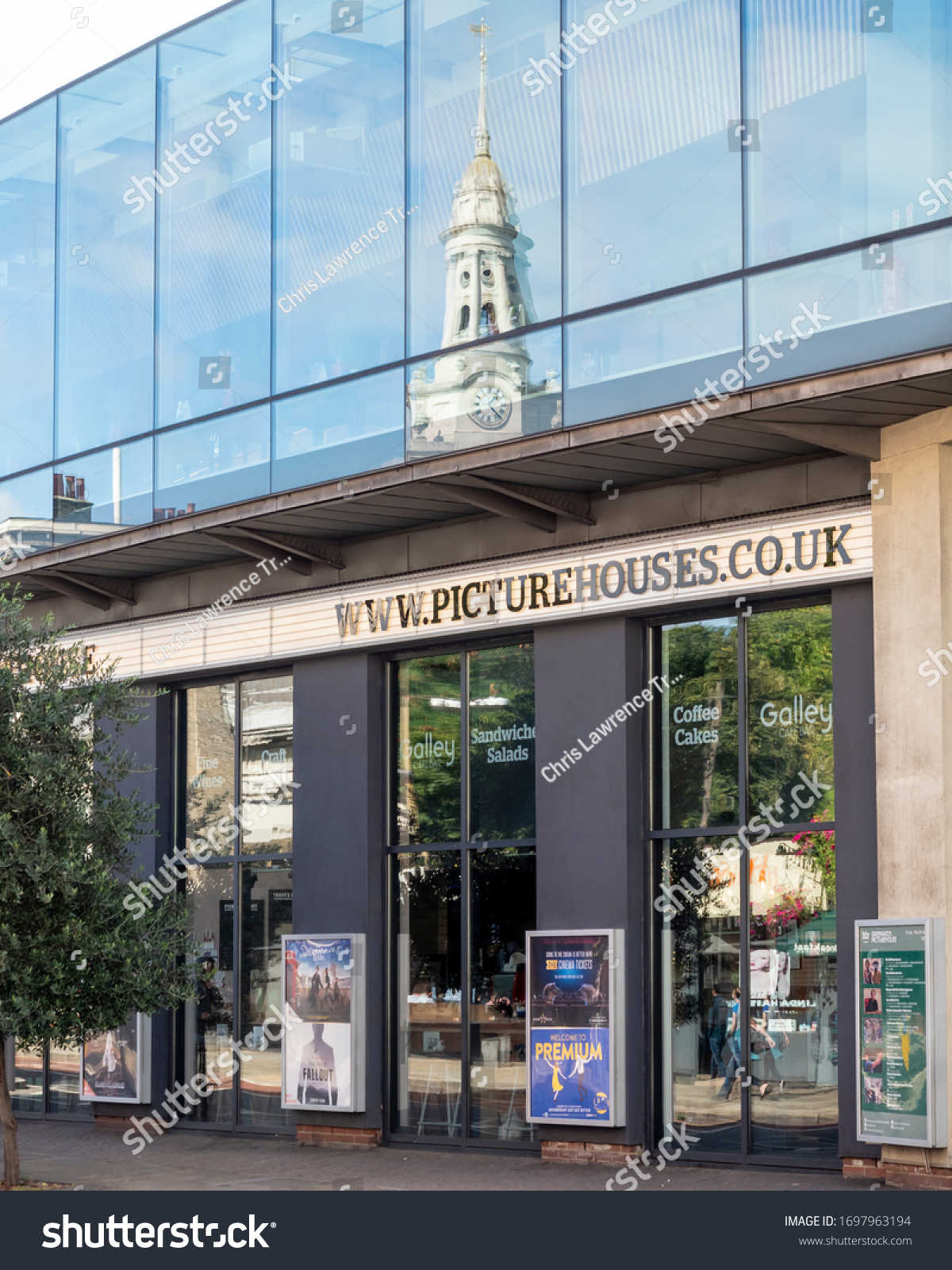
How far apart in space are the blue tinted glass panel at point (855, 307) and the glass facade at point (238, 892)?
6.92 m

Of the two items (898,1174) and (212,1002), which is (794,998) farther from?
(212,1002)

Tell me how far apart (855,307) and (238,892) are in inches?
360

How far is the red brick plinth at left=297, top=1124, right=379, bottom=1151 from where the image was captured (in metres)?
15.4

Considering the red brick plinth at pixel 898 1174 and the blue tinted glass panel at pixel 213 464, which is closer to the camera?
the red brick plinth at pixel 898 1174

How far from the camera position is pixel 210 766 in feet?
58.4

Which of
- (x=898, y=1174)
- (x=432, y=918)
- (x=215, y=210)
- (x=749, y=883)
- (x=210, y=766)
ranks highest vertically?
(x=215, y=210)

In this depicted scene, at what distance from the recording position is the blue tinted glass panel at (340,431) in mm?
15062

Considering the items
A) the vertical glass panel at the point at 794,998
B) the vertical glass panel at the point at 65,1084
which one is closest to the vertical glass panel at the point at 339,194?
the vertical glass panel at the point at 794,998

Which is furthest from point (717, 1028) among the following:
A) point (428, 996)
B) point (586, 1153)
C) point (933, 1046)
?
point (428, 996)

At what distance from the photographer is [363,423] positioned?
602 inches

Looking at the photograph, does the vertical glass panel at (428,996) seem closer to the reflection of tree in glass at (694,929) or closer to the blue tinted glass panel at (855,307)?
the reflection of tree in glass at (694,929)

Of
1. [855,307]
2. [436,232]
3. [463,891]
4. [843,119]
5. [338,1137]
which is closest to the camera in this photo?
[855,307]

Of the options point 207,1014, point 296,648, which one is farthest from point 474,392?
point 207,1014

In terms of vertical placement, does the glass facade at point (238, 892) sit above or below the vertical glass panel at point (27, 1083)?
above
